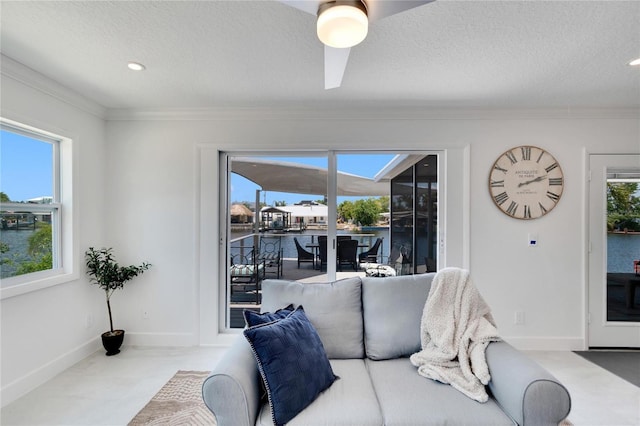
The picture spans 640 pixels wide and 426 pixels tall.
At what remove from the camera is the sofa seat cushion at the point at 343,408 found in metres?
1.33

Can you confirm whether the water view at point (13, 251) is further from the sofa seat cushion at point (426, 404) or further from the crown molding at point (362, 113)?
the sofa seat cushion at point (426, 404)

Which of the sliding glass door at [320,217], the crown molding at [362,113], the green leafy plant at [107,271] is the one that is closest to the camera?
the green leafy plant at [107,271]

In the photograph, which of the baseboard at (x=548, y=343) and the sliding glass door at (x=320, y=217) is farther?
the sliding glass door at (x=320, y=217)

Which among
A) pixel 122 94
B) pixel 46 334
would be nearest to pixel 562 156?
pixel 122 94

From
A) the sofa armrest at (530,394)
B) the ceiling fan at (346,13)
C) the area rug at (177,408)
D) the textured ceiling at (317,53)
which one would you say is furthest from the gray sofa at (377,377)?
the textured ceiling at (317,53)

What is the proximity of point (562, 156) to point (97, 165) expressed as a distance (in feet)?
15.4

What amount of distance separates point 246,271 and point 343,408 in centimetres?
220

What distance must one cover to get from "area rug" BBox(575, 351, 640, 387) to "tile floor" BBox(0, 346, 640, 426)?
0.09 metres

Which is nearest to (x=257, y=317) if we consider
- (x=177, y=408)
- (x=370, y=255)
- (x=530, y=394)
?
(x=177, y=408)

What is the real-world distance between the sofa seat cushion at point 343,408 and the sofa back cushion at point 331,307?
25cm

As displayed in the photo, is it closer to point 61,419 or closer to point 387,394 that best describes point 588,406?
point 387,394

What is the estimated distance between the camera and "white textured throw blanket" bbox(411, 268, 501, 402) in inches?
61.1

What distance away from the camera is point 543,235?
120 inches

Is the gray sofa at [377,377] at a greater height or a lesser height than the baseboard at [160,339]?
greater
